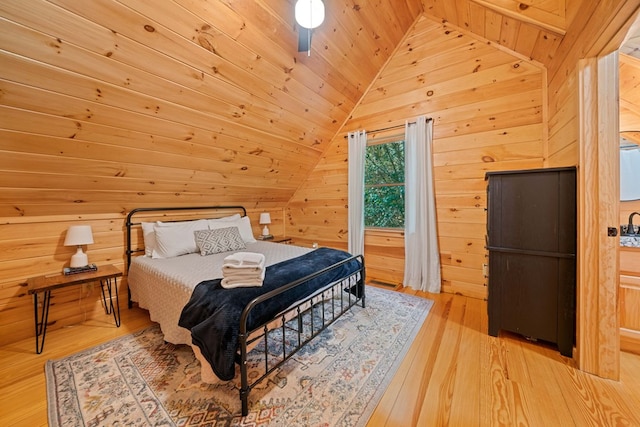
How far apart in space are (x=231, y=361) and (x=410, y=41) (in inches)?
153

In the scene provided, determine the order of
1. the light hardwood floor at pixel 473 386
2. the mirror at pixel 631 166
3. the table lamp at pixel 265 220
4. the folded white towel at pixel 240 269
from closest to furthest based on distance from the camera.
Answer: the light hardwood floor at pixel 473 386, the folded white towel at pixel 240 269, the mirror at pixel 631 166, the table lamp at pixel 265 220

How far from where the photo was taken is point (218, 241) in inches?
115

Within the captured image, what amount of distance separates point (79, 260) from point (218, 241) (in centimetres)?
121

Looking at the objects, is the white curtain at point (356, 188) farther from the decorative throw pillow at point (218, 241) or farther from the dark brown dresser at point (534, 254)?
the dark brown dresser at point (534, 254)

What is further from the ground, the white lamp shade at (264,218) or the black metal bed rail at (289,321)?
the white lamp shade at (264,218)

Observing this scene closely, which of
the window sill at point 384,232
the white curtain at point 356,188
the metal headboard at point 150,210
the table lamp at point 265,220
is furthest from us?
the table lamp at point 265,220

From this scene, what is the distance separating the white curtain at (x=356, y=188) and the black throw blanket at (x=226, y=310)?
165 centimetres

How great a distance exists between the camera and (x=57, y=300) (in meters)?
2.38

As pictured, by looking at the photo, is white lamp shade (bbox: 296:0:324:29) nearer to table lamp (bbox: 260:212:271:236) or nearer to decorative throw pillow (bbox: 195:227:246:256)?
decorative throw pillow (bbox: 195:227:246:256)

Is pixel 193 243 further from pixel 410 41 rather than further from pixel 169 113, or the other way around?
pixel 410 41

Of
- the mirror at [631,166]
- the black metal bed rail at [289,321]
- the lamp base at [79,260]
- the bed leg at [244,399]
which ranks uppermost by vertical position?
the mirror at [631,166]

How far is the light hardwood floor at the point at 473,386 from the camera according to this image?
53.4 inches

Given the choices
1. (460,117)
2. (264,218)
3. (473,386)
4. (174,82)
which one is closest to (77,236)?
(174,82)

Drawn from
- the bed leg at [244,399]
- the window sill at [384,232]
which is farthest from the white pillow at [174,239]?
the window sill at [384,232]
